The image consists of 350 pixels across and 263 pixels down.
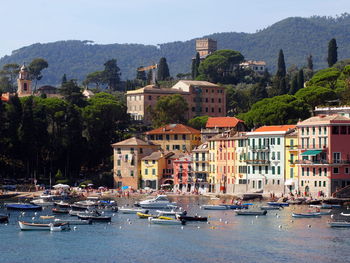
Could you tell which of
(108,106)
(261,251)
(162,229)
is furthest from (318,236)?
(108,106)

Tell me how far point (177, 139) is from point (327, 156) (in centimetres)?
3872

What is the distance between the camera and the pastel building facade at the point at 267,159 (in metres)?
118

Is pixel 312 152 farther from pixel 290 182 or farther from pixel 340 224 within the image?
pixel 340 224

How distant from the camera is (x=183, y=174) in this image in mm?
135250

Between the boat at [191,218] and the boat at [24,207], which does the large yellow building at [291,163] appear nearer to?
the boat at [191,218]

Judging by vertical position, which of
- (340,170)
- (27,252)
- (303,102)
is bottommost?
(27,252)

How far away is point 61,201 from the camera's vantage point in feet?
373

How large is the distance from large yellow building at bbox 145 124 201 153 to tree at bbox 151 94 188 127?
1917 centimetres

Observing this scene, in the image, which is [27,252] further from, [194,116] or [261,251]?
[194,116]

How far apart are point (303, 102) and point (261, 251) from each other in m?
71.8

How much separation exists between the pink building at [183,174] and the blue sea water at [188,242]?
4064cm

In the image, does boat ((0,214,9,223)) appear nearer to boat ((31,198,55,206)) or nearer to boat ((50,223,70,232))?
boat ((50,223,70,232))

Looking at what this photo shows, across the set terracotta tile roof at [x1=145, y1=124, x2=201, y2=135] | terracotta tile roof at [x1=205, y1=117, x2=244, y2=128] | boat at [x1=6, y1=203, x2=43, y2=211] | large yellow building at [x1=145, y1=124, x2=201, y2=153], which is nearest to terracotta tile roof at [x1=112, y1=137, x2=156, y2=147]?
large yellow building at [x1=145, y1=124, x2=201, y2=153]

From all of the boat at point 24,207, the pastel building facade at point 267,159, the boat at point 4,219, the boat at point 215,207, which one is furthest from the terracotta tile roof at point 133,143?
the boat at point 4,219
